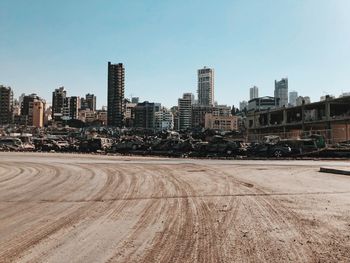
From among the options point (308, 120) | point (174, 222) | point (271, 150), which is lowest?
point (174, 222)

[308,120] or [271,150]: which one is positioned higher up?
[308,120]

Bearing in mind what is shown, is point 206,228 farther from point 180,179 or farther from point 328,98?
point 328,98

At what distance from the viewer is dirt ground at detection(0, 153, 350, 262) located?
6965 millimetres

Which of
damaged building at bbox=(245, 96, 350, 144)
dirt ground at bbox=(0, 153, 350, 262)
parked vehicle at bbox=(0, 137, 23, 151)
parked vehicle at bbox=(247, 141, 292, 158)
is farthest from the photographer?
damaged building at bbox=(245, 96, 350, 144)

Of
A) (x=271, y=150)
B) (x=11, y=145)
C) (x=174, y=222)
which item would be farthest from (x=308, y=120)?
(x=174, y=222)

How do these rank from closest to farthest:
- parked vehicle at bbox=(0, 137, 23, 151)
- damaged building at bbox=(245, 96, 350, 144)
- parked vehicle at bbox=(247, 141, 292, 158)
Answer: parked vehicle at bbox=(247, 141, 292, 158) → parked vehicle at bbox=(0, 137, 23, 151) → damaged building at bbox=(245, 96, 350, 144)

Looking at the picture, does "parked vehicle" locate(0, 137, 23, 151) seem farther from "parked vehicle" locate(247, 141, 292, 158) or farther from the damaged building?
the damaged building

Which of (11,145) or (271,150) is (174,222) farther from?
(11,145)

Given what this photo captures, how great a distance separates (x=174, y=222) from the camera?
371 inches

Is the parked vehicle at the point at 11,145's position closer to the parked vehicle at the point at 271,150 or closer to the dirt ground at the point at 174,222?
the parked vehicle at the point at 271,150

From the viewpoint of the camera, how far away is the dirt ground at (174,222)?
22.9ft

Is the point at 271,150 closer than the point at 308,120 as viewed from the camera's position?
Yes

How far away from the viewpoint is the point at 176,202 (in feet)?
40.2

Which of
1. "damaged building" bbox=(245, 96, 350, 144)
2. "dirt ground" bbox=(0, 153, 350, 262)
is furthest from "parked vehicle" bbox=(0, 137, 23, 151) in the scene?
"dirt ground" bbox=(0, 153, 350, 262)
